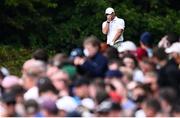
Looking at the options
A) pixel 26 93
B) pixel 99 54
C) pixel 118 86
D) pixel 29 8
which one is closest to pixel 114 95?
pixel 118 86

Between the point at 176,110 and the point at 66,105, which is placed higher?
the point at 66,105

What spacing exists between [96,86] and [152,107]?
2.63 feet

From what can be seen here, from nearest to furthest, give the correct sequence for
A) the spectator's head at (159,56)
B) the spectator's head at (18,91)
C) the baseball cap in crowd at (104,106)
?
1. the baseball cap in crowd at (104,106)
2. the spectator's head at (18,91)
3. the spectator's head at (159,56)

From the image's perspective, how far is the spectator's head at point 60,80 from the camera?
30.8 feet

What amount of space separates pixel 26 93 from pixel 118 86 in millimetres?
Result: 1175

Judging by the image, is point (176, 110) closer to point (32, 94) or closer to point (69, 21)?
point (32, 94)

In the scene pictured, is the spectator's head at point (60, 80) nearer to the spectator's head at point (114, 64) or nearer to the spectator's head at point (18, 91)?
the spectator's head at point (18, 91)

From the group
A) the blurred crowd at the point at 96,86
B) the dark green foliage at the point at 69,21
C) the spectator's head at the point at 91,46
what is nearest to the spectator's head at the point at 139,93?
the blurred crowd at the point at 96,86

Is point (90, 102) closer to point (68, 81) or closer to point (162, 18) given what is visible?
point (68, 81)

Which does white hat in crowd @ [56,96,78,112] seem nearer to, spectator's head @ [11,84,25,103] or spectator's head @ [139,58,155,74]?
spectator's head @ [11,84,25,103]

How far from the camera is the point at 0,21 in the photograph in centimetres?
1845

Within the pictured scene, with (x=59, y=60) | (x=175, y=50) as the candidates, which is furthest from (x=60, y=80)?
(x=175, y=50)

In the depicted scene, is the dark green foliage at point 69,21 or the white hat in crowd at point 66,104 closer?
the white hat in crowd at point 66,104

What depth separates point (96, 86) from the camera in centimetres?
903
